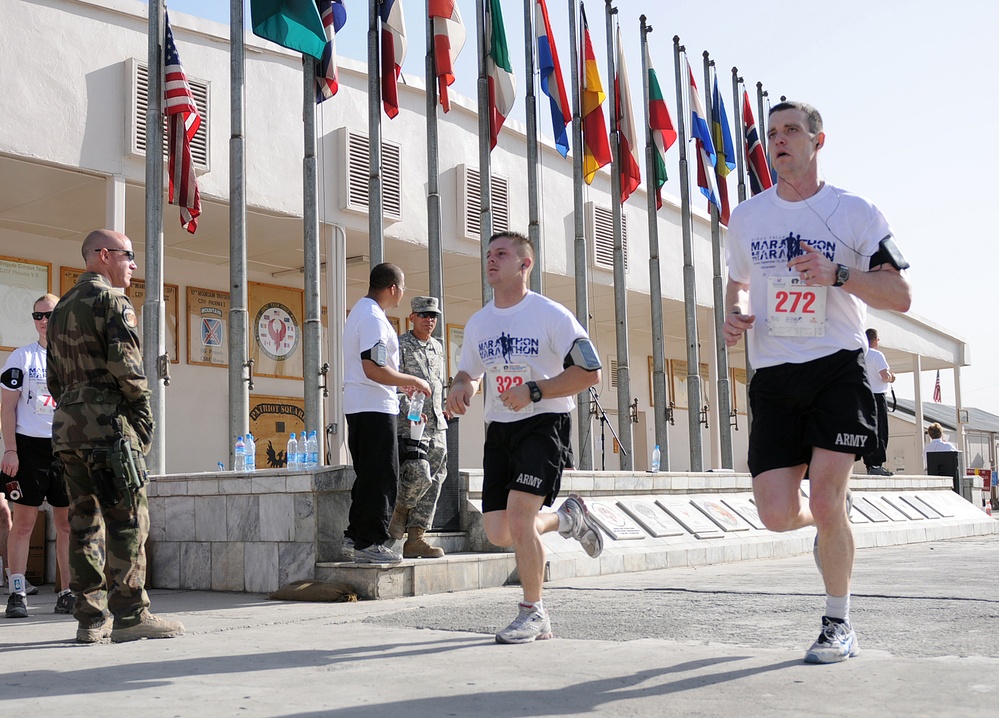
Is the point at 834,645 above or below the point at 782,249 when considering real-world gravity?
below

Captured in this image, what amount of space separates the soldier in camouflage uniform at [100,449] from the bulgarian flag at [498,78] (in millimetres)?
8841

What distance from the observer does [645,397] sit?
26.5 meters

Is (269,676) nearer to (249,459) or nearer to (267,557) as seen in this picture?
(267,557)

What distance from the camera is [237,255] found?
10602mm

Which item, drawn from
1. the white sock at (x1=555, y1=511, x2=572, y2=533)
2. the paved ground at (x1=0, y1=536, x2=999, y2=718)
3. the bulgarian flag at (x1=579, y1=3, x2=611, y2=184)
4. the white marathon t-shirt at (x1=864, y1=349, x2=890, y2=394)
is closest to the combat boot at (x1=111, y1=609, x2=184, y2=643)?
the paved ground at (x1=0, y1=536, x2=999, y2=718)

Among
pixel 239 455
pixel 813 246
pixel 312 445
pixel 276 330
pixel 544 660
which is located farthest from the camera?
pixel 276 330

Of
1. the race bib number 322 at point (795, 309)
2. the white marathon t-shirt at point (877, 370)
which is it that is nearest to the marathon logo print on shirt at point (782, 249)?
the race bib number 322 at point (795, 309)

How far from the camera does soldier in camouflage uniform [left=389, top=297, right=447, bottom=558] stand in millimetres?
7184

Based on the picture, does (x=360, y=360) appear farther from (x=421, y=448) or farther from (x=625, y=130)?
(x=625, y=130)

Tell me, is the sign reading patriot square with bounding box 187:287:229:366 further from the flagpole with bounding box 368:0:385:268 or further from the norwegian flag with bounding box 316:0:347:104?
the norwegian flag with bounding box 316:0:347:104

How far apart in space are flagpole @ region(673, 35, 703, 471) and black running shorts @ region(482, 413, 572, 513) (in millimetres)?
12121

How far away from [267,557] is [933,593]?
4.22m

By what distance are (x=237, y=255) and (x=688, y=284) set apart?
8.72 m

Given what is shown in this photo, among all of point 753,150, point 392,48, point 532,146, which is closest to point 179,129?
point 392,48
